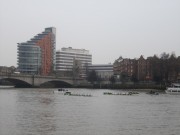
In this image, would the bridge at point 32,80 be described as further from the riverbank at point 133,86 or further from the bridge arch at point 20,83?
the riverbank at point 133,86

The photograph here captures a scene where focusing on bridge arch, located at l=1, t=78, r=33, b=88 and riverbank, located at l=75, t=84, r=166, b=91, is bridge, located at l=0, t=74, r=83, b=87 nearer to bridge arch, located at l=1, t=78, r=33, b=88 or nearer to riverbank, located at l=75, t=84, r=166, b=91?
bridge arch, located at l=1, t=78, r=33, b=88

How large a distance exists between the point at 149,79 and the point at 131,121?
12356 cm

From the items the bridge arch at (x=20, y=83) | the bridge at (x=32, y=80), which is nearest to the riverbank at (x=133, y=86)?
the bridge at (x=32, y=80)

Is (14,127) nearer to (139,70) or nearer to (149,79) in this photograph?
(149,79)

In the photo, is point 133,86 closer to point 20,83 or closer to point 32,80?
point 32,80

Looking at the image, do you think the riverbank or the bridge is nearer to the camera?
the riverbank

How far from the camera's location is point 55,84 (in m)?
172

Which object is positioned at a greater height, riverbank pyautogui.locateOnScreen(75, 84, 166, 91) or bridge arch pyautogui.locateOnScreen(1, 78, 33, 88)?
bridge arch pyautogui.locateOnScreen(1, 78, 33, 88)

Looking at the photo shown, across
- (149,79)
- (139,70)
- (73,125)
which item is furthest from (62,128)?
(139,70)

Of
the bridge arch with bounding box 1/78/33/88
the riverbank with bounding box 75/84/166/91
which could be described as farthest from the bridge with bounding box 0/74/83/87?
the riverbank with bounding box 75/84/166/91

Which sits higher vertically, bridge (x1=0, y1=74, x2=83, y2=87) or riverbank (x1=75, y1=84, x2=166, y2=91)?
bridge (x1=0, y1=74, x2=83, y2=87)

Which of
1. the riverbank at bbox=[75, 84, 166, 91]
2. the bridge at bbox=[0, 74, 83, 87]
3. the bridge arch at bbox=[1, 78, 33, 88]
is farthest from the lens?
the bridge arch at bbox=[1, 78, 33, 88]

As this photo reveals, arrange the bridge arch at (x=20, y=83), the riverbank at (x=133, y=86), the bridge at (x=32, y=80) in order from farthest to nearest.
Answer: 1. the bridge arch at (x=20, y=83)
2. the bridge at (x=32, y=80)
3. the riverbank at (x=133, y=86)

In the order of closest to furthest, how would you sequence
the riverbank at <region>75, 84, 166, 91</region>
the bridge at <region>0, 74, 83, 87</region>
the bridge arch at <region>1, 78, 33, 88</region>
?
the riverbank at <region>75, 84, 166, 91</region> < the bridge at <region>0, 74, 83, 87</region> < the bridge arch at <region>1, 78, 33, 88</region>
